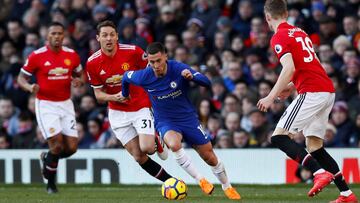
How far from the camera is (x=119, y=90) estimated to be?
48.0 feet

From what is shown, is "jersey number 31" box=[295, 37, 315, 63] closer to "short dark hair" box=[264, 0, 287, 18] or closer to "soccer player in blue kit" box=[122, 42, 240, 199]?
"short dark hair" box=[264, 0, 287, 18]

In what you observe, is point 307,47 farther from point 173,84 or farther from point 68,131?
point 68,131

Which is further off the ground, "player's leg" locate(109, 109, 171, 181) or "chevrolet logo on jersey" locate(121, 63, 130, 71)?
"chevrolet logo on jersey" locate(121, 63, 130, 71)

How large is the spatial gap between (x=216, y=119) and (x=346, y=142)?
7.52ft

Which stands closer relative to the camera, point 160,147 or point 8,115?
point 160,147

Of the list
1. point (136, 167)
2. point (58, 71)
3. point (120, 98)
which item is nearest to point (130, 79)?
point (120, 98)

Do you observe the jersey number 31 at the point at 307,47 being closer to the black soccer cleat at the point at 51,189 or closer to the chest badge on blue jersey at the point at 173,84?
the chest badge on blue jersey at the point at 173,84

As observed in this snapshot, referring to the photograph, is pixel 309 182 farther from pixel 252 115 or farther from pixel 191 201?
pixel 191 201

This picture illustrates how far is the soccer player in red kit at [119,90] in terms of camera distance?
47.3 ft

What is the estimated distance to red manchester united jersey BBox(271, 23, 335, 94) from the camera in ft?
39.4

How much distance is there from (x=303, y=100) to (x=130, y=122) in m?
3.25

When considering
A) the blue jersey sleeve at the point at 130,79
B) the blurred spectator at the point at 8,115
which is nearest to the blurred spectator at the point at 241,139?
the blue jersey sleeve at the point at 130,79

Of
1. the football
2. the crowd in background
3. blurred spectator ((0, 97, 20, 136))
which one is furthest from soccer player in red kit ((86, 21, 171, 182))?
blurred spectator ((0, 97, 20, 136))

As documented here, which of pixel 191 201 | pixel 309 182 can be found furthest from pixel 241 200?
pixel 309 182
